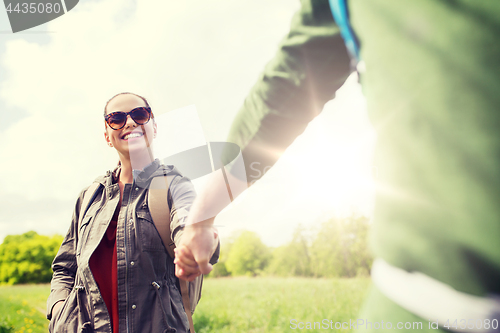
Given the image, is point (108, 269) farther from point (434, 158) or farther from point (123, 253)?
point (434, 158)

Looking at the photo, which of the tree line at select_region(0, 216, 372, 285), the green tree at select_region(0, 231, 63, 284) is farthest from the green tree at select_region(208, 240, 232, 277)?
the green tree at select_region(0, 231, 63, 284)

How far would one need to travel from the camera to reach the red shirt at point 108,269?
1846 millimetres

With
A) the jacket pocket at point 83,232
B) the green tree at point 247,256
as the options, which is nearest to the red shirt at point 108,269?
the jacket pocket at point 83,232

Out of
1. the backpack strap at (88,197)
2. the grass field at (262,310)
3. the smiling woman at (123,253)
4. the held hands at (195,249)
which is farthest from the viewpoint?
the grass field at (262,310)

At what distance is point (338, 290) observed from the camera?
25.6 feet

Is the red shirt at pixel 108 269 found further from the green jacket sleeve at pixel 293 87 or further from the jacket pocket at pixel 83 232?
the green jacket sleeve at pixel 293 87

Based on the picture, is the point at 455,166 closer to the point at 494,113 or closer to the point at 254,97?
the point at 494,113

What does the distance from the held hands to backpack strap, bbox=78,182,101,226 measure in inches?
51.5

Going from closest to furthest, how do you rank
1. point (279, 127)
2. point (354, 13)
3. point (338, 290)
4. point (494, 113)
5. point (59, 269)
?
point (494, 113), point (354, 13), point (279, 127), point (59, 269), point (338, 290)

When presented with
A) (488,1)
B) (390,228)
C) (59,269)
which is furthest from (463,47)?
(59,269)

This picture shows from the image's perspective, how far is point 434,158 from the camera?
49cm

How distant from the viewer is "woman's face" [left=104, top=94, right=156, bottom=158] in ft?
7.63

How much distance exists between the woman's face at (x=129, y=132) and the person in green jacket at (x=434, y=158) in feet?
6.59

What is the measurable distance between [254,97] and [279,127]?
0.11m
